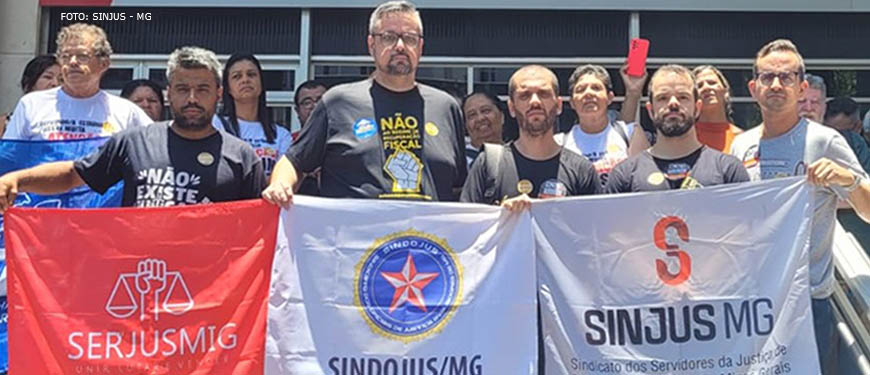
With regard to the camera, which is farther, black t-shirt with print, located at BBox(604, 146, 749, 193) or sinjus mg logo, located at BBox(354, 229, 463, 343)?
black t-shirt with print, located at BBox(604, 146, 749, 193)

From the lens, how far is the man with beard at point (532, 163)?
3.73m

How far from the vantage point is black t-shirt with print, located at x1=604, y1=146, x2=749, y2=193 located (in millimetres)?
3699

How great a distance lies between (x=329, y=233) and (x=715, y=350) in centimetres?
175

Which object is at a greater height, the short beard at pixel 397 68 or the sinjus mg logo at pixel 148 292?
the short beard at pixel 397 68

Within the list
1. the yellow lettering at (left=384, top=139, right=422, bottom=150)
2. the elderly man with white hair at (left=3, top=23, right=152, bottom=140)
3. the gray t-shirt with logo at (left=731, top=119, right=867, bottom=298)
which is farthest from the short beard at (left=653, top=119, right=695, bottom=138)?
the elderly man with white hair at (left=3, top=23, right=152, bottom=140)

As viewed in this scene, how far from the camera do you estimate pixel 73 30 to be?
4.44 meters

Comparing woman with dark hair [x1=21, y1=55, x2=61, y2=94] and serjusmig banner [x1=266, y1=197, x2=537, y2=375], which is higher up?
woman with dark hair [x1=21, y1=55, x2=61, y2=94]

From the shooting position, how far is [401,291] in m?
3.58

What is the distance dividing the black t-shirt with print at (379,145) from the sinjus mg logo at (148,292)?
2.49 ft

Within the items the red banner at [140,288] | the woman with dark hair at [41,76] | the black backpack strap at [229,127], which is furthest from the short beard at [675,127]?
the woman with dark hair at [41,76]

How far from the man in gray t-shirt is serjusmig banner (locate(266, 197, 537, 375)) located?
127 cm

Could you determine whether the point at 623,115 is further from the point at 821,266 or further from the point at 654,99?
the point at 821,266

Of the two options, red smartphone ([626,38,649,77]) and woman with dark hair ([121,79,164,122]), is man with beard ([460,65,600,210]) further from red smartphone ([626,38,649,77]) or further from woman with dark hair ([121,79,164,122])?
woman with dark hair ([121,79,164,122])

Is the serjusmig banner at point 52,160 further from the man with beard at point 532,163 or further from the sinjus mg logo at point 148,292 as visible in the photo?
the man with beard at point 532,163
